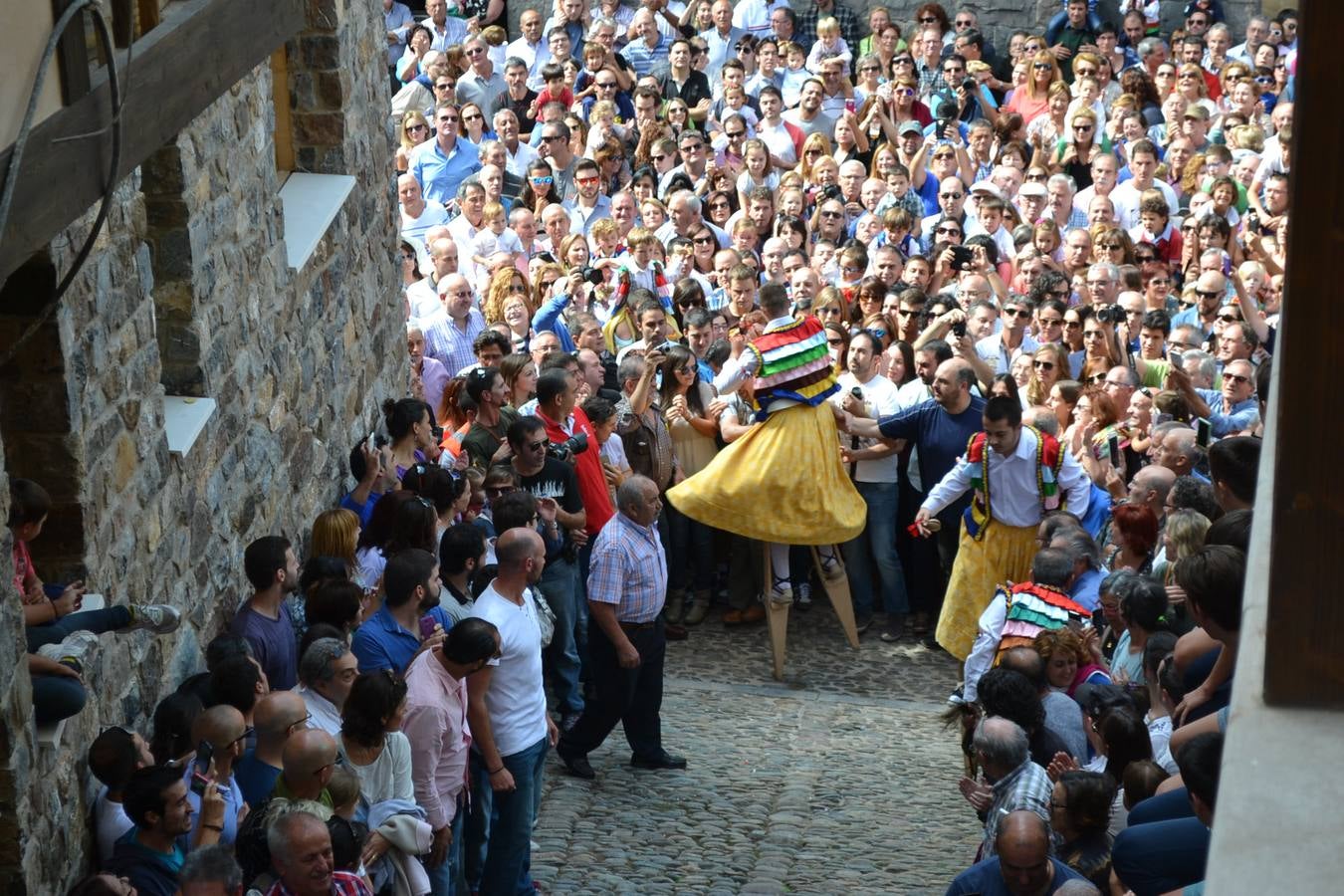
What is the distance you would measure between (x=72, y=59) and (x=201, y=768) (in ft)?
6.78

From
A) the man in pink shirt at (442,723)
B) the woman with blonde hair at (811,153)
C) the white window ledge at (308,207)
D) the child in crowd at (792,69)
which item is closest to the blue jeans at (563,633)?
the white window ledge at (308,207)

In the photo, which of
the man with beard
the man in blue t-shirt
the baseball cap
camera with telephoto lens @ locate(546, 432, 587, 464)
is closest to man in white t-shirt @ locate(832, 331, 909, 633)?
→ the man in blue t-shirt

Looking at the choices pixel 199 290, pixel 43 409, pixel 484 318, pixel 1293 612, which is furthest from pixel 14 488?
pixel 484 318

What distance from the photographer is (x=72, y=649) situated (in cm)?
525

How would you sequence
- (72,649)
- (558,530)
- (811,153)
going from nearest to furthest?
1. (72,649)
2. (558,530)
3. (811,153)

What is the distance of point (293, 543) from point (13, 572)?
3.05 metres

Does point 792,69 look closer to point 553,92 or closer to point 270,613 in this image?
point 553,92

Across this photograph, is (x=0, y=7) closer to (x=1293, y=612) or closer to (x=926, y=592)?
(x=1293, y=612)

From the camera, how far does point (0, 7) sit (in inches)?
179

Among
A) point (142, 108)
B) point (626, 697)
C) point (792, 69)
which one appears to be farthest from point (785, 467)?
point (792, 69)

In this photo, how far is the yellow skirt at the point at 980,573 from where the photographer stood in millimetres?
9344

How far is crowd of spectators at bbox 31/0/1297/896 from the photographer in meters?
5.77

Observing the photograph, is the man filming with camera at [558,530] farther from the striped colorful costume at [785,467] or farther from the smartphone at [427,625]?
the smartphone at [427,625]

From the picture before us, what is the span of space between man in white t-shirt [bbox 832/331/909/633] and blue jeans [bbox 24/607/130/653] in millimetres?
5350
